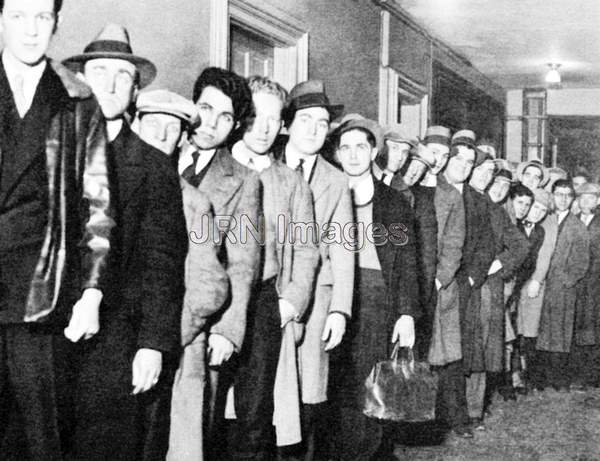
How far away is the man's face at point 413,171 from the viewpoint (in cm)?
536

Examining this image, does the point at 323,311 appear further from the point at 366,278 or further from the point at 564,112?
the point at 564,112

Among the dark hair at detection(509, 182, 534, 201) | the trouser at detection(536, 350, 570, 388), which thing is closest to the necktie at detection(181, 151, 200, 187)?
the dark hair at detection(509, 182, 534, 201)

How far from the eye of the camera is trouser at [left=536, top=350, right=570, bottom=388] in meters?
7.51

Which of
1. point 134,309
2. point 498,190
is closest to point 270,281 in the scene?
point 134,309

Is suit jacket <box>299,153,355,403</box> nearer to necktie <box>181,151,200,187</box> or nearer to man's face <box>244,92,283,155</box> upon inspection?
man's face <box>244,92,283,155</box>

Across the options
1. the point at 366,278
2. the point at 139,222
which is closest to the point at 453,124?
the point at 366,278

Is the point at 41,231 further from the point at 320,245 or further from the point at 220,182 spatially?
the point at 320,245

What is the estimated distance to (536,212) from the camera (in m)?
7.44

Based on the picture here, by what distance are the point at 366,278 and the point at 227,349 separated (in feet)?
4.45

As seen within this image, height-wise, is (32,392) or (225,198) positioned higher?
(225,198)

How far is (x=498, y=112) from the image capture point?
13.2m

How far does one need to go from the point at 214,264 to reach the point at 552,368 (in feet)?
17.5

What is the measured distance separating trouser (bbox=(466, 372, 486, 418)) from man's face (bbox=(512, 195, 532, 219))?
70.0 inches

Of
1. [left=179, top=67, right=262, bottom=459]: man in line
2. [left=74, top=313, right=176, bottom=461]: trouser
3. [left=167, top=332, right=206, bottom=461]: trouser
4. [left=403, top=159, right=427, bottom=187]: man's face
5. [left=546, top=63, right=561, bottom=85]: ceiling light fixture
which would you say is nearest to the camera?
[left=74, top=313, right=176, bottom=461]: trouser
